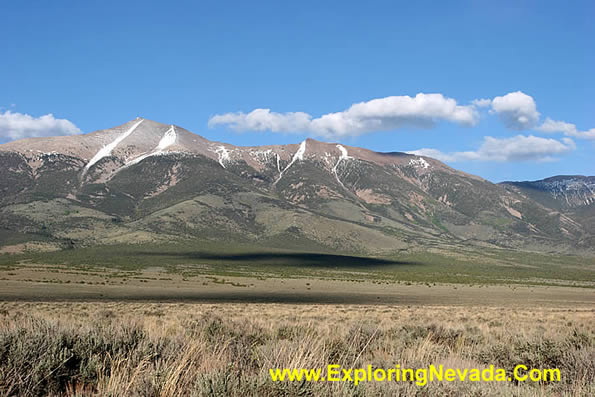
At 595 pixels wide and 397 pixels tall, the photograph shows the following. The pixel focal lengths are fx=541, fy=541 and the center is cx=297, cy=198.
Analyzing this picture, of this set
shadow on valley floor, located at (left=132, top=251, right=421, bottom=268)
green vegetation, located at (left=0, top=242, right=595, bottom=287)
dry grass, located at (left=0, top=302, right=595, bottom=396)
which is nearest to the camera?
dry grass, located at (left=0, top=302, right=595, bottom=396)

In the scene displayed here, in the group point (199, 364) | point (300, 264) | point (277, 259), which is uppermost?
point (199, 364)

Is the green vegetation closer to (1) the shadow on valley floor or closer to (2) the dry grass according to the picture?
(1) the shadow on valley floor

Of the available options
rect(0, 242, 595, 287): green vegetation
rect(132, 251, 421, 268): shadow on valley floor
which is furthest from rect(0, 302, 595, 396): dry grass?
rect(132, 251, 421, 268): shadow on valley floor

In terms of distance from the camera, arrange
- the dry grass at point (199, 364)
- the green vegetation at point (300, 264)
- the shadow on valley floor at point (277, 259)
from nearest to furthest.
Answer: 1. the dry grass at point (199, 364)
2. the green vegetation at point (300, 264)
3. the shadow on valley floor at point (277, 259)

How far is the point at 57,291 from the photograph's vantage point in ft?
187

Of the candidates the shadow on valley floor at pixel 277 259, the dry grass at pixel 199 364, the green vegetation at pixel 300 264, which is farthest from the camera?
the shadow on valley floor at pixel 277 259

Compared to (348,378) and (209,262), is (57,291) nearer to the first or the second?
(348,378)

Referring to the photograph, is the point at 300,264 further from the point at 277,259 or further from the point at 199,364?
the point at 199,364

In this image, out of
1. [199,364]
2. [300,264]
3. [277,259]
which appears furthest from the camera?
[277,259]

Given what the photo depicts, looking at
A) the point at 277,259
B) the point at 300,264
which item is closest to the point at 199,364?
the point at 300,264

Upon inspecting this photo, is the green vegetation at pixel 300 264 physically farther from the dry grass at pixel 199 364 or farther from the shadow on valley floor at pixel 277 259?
the dry grass at pixel 199 364

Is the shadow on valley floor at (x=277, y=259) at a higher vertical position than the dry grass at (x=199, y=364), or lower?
lower

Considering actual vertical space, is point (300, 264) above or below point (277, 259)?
below

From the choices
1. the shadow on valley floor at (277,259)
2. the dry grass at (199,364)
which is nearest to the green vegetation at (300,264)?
the shadow on valley floor at (277,259)
